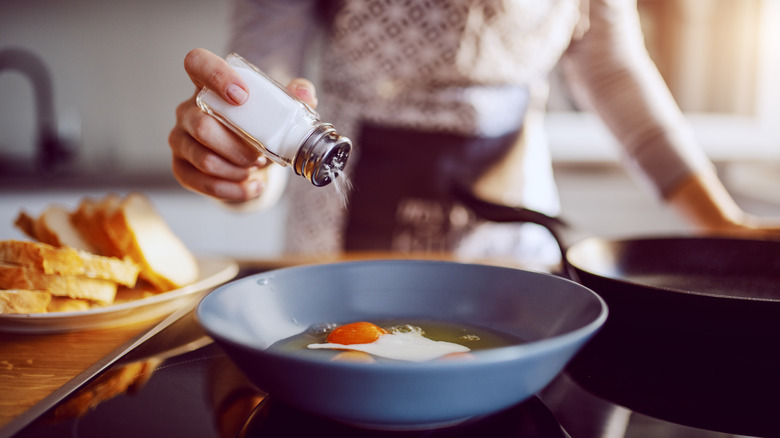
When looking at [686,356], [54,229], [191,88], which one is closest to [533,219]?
[686,356]

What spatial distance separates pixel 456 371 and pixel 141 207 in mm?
613

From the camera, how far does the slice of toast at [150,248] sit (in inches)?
27.4

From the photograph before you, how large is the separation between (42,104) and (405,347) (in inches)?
97.6

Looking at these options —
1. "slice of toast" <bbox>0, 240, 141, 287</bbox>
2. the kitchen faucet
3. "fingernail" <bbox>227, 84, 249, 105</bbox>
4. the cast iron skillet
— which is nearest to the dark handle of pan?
the cast iron skillet

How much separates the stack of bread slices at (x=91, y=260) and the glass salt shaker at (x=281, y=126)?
0.67 ft

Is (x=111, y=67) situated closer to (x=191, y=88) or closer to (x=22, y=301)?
(x=191, y=88)

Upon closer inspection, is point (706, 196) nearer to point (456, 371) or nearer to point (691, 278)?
point (691, 278)

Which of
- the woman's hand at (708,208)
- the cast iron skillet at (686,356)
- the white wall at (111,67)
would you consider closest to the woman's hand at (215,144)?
the cast iron skillet at (686,356)

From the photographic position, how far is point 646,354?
492mm

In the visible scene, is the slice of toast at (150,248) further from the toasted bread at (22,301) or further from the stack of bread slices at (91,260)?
the toasted bread at (22,301)

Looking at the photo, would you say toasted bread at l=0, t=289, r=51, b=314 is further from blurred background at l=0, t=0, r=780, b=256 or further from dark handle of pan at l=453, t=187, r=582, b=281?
blurred background at l=0, t=0, r=780, b=256

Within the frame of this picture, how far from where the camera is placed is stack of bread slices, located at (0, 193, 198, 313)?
0.59m

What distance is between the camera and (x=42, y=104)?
2430mm

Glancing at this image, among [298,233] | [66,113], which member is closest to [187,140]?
[298,233]
